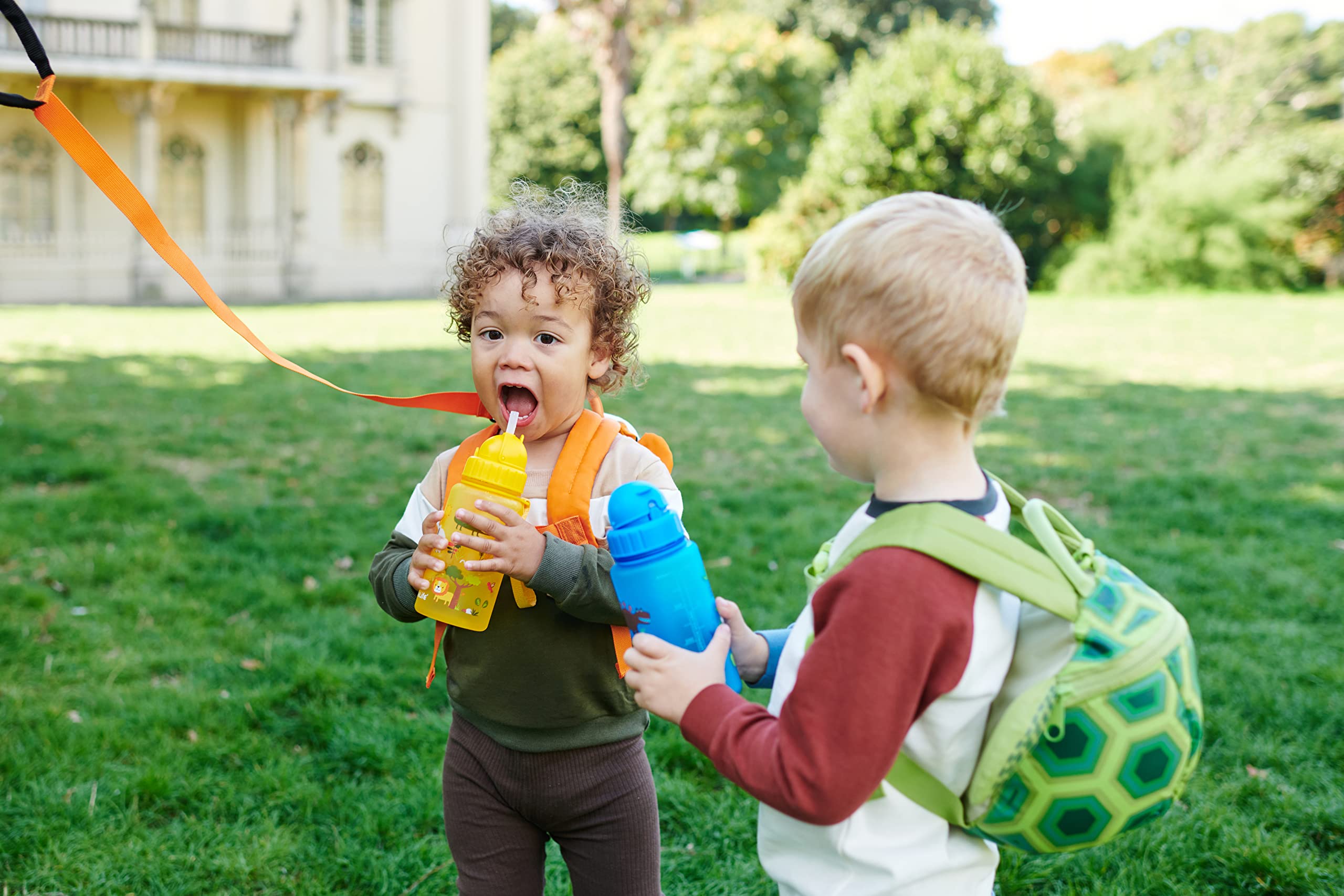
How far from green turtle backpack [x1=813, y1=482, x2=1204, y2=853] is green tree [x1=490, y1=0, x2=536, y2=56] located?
4873 centimetres

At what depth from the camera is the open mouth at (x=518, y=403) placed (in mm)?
1868

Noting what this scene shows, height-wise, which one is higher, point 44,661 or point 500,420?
point 500,420

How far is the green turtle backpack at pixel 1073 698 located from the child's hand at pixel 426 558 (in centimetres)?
69

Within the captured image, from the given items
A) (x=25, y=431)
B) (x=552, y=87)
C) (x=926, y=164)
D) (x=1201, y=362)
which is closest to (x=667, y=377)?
(x=25, y=431)

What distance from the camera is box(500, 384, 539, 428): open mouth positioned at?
1868 millimetres

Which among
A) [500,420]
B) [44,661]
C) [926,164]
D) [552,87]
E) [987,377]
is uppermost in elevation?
[552,87]

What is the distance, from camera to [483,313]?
6.23 ft

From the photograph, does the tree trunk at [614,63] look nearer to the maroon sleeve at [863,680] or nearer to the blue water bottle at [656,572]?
the blue water bottle at [656,572]

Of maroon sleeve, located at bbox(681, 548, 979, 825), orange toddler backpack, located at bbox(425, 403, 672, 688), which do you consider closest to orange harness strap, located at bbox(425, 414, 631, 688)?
orange toddler backpack, located at bbox(425, 403, 672, 688)

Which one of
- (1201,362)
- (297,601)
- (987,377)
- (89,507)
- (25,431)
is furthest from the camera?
(1201,362)

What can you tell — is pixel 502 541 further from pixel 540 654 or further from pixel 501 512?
pixel 540 654

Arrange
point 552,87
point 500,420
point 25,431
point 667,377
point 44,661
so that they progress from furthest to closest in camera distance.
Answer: point 552,87, point 667,377, point 25,431, point 44,661, point 500,420

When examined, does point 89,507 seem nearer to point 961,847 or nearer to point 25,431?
point 25,431

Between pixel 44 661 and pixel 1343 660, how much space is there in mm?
4727
